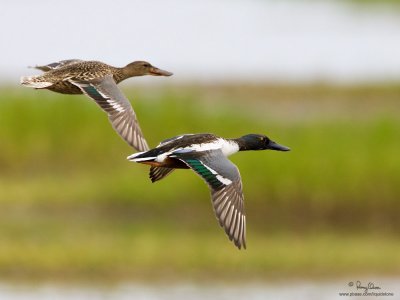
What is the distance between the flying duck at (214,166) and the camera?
885 cm

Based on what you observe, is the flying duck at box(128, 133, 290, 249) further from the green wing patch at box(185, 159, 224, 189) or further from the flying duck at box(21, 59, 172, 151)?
the flying duck at box(21, 59, 172, 151)

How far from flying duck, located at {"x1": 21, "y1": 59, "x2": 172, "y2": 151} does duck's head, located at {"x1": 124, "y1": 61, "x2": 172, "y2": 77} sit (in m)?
0.23

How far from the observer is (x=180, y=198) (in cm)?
1758

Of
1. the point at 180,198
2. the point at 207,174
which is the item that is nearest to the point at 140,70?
the point at 207,174

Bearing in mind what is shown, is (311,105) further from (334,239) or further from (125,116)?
(125,116)

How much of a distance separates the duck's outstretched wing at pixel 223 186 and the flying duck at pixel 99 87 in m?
0.33

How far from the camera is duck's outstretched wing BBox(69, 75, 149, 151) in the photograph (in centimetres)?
928

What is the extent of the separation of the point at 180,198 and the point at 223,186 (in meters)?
8.60

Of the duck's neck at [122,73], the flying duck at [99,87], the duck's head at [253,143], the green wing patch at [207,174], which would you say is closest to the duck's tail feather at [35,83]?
the flying duck at [99,87]

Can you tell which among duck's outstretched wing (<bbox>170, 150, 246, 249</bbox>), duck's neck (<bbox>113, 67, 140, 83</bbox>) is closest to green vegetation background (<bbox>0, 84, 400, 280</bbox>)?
duck's neck (<bbox>113, 67, 140, 83</bbox>)

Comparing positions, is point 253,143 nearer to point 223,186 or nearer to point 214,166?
point 214,166

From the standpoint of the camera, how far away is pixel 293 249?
16.6m

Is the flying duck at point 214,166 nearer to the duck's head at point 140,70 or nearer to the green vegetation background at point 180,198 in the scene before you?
the duck's head at point 140,70

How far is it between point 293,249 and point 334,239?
623 mm
